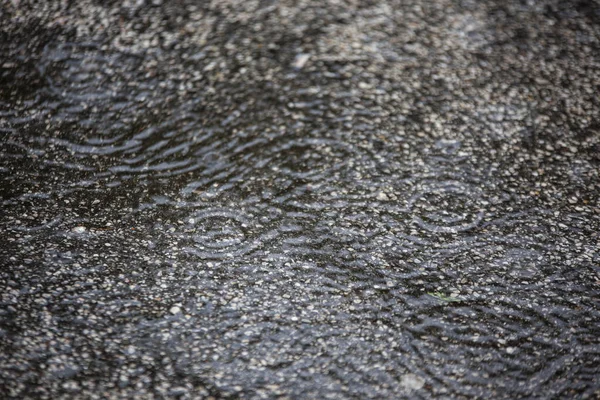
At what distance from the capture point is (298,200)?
3492 mm

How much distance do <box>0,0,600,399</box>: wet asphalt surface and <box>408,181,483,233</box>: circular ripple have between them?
0.04ft

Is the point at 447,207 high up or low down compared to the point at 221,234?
down

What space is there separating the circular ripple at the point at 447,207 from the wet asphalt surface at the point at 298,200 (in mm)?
12

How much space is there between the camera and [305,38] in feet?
15.6

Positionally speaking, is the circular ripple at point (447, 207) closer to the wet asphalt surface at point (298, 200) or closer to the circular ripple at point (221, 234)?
the wet asphalt surface at point (298, 200)

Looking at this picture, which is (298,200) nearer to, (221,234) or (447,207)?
(221,234)

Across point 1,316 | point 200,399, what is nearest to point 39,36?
point 1,316

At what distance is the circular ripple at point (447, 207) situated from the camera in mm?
3396

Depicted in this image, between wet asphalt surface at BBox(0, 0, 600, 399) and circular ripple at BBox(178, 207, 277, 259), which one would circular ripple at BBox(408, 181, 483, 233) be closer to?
wet asphalt surface at BBox(0, 0, 600, 399)

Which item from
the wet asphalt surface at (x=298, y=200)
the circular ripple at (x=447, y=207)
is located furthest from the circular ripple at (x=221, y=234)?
the circular ripple at (x=447, y=207)

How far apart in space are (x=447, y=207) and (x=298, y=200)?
822 millimetres

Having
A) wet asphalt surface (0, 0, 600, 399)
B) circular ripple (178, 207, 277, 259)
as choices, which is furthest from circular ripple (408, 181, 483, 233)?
circular ripple (178, 207, 277, 259)

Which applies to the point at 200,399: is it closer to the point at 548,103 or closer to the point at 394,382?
the point at 394,382

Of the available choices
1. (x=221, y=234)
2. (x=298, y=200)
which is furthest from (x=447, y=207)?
(x=221, y=234)
